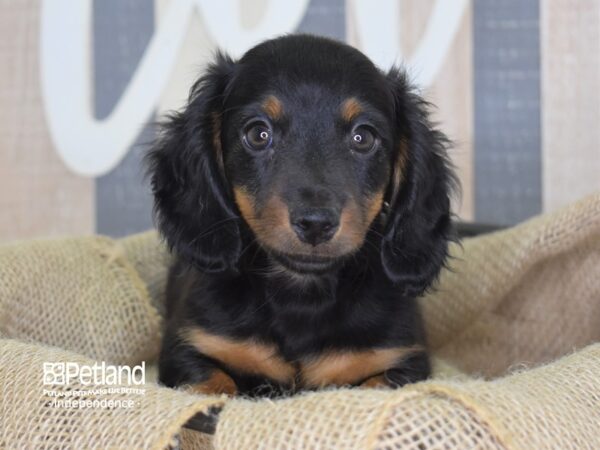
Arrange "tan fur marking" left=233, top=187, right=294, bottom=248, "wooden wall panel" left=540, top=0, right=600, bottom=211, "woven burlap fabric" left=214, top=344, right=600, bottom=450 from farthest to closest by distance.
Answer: "wooden wall panel" left=540, top=0, right=600, bottom=211 < "tan fur marking" left=233, top=187, right=294, bottom=248 < "woven burlap fabric" left=214, top=344, right=600, bottom=450

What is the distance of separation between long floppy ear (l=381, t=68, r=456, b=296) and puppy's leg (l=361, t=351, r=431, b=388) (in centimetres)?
14

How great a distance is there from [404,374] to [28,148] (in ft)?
6.02

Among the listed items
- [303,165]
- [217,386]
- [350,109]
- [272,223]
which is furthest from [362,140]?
[217,386]

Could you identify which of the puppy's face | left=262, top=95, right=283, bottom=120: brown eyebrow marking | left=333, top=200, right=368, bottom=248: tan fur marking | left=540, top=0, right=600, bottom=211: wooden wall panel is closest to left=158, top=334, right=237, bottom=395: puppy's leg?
the puppy's face

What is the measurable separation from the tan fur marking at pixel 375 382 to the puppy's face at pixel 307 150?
0.24m

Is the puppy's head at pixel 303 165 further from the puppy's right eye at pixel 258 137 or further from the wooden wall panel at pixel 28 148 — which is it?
the wooden wall panel at pixel 28 148

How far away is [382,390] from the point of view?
1.30 m

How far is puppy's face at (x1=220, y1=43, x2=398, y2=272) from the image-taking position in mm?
1567

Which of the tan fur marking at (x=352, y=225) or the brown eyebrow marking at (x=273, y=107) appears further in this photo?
the brown eyebrow marking at (x=273, y=107)

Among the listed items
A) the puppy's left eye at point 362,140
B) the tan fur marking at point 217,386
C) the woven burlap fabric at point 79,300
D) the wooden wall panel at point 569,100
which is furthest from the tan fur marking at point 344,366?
the wooden wall panel at point 569,100

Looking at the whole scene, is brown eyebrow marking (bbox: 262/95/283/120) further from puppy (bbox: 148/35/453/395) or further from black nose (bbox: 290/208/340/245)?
black nose (bbox: 290/208/340/245)

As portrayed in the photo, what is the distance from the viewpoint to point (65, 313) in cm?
215

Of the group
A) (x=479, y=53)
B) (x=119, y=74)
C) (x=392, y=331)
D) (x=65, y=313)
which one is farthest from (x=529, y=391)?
(x=119, y=74)

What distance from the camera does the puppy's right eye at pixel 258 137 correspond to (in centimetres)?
172
